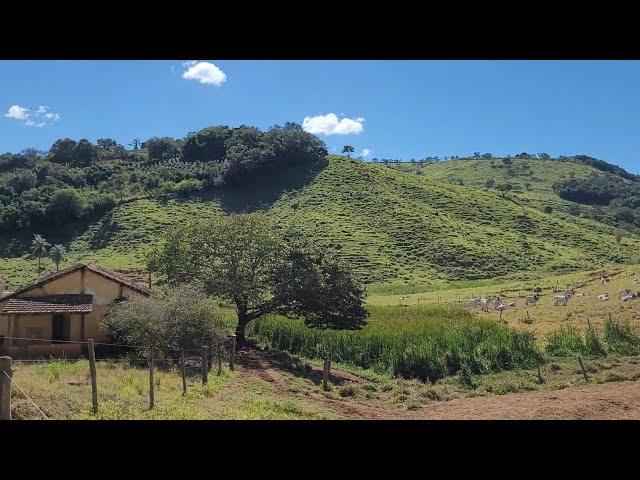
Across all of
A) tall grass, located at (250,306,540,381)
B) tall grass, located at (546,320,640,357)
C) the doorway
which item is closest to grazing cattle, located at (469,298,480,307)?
tall grass, located at (250,306,540,381)

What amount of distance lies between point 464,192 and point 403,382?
55102 mm

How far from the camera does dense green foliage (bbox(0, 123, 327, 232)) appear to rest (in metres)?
53.8

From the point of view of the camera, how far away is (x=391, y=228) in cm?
5534

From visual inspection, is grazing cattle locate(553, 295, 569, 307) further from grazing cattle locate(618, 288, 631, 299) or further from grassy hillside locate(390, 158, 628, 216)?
grassy hillside locate(390, 158, 628, 216)

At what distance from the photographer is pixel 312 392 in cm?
1509

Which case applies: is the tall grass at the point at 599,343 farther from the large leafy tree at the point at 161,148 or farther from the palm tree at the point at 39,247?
the large leafy tree at the point at 161,148

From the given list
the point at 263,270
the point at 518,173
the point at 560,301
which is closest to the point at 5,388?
the point at 263,270

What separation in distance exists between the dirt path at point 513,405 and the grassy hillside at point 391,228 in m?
28.9

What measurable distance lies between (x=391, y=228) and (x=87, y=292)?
38.6 m

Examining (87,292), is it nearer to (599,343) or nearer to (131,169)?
(599,343)
